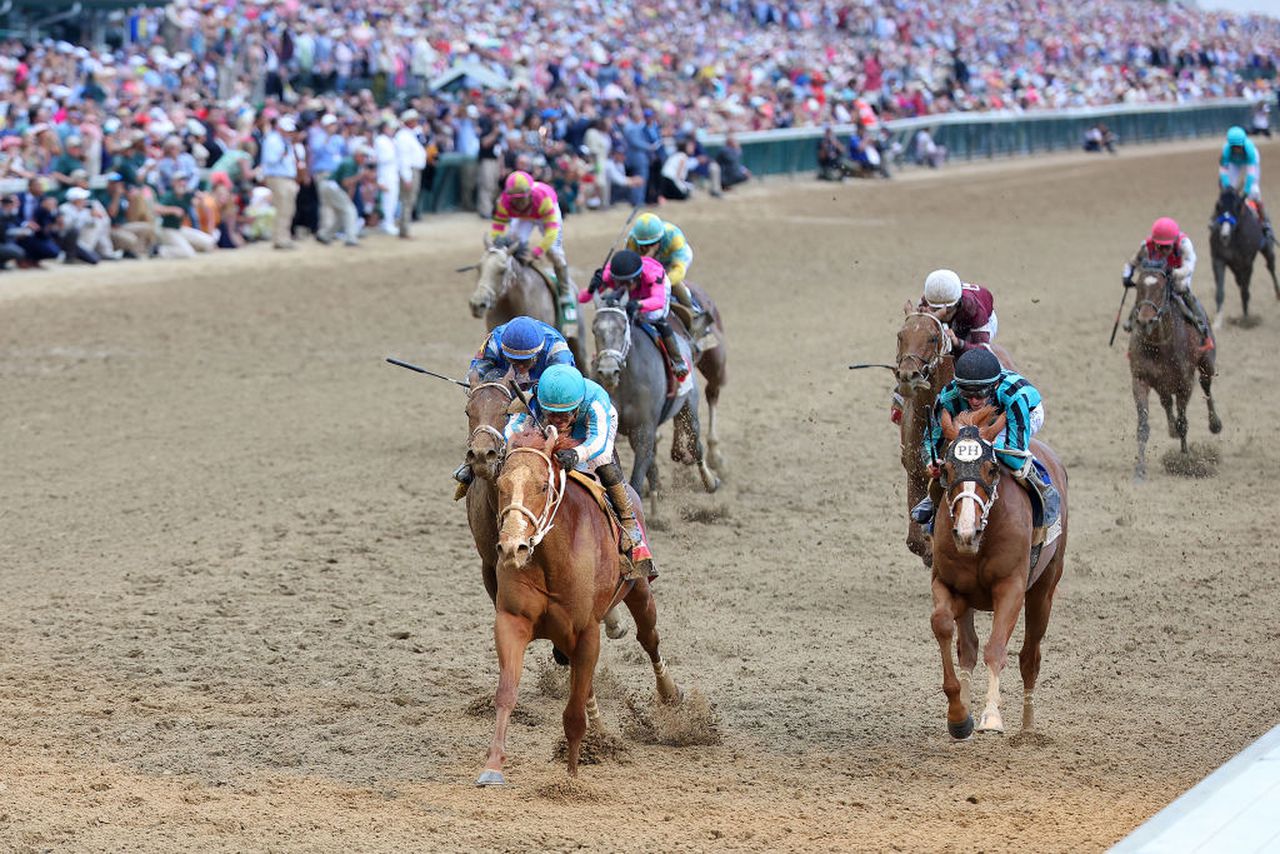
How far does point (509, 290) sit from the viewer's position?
13.7 meters

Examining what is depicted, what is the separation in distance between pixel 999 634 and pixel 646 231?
5570 mm

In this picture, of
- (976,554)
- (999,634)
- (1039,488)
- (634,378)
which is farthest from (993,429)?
(634,378)

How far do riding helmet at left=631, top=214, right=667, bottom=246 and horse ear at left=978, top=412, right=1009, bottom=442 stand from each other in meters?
5.10

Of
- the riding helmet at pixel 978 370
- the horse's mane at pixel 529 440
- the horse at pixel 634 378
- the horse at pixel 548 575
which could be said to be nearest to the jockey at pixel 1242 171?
the horse at pixel 634 378

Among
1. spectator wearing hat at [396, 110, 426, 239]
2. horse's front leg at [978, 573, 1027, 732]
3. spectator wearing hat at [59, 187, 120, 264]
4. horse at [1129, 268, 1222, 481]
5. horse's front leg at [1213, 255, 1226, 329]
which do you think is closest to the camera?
horse's front leg at [978, 573, 1027, 732]

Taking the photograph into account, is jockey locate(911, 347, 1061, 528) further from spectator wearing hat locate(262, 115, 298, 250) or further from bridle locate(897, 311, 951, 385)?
spectator wearing hat locate(262, 115, 298, 250)

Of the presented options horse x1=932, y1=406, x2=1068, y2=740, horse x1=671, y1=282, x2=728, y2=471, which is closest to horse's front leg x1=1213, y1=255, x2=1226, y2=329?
horse x1=671, y1=282, x2=728, y2=471

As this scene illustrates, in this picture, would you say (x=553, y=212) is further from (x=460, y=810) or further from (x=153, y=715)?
(x=460, y=810)

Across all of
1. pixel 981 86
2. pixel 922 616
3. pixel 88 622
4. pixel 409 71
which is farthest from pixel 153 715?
pixel 981 86

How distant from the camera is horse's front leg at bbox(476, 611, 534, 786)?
7.19 m

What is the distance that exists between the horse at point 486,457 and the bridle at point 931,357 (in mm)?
2300

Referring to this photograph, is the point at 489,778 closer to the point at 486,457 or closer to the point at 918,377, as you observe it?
the point at 486,457

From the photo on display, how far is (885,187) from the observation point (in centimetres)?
3369

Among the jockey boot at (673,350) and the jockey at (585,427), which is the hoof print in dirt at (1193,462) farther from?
the jockey at (585,427)
